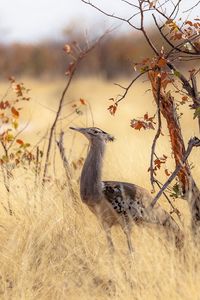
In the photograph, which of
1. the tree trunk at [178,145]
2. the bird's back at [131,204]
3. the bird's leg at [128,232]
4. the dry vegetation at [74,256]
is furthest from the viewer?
the tree trunk at [178,145]

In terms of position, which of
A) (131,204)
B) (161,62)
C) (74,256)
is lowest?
(74,256)

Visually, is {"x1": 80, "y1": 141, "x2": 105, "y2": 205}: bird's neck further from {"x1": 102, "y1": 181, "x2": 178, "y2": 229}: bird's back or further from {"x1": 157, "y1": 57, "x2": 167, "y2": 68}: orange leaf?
{"x1": 157, "y1": 57, "x2": 167, "y2": 68}: orange leaf

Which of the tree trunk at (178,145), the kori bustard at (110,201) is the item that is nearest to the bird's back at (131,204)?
the kori bustard at (110,201)

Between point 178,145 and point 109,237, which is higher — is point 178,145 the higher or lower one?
the higher one

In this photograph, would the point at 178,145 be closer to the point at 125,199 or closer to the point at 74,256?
the point at 125,199

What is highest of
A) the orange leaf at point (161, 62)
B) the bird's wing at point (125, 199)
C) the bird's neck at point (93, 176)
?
the orange leaf at point (161, 62)

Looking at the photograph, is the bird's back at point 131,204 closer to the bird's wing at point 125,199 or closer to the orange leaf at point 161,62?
the bird's wing at point 125,199

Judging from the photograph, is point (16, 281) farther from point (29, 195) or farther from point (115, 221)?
point (29, 195)

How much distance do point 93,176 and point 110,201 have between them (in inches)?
9.0

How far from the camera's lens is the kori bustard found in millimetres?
5766

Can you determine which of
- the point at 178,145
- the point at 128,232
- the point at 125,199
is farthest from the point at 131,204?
the point at 178,145

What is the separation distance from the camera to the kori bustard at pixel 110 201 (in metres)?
5.77

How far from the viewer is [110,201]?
227 inches

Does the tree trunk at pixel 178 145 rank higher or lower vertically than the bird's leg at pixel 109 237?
higher
